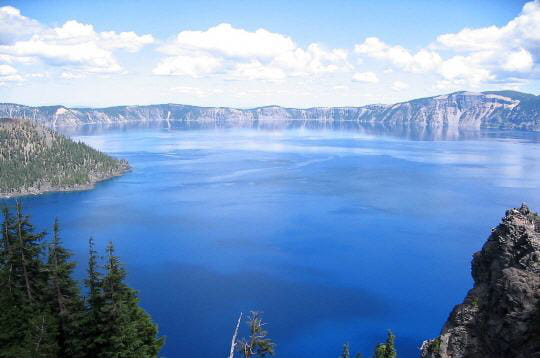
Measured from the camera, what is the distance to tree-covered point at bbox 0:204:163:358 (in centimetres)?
2400

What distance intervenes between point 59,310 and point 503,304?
30474 mm

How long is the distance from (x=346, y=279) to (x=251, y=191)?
267ft

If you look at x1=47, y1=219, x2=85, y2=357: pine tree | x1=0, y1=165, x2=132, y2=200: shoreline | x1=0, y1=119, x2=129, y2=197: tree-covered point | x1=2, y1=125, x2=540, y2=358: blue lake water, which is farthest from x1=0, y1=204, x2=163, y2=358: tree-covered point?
x1=0, y1=119, x2=129, y2=197: tree-covered point

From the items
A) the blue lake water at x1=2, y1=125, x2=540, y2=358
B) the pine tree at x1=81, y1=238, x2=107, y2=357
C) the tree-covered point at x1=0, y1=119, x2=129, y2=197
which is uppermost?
the pine tree at x1=81, y1=238, x2=107, y2=357

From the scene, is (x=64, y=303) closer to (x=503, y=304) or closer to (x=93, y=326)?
(x=93, y=326)

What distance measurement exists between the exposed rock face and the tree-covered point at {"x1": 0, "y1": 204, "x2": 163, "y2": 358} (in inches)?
911

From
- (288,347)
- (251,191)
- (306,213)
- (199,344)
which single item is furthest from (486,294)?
(251,191)

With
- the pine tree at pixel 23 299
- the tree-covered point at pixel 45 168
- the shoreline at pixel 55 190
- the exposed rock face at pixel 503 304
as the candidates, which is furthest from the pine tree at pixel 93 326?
the tree-covered point at pixel 45 168

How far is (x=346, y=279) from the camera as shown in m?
74.4

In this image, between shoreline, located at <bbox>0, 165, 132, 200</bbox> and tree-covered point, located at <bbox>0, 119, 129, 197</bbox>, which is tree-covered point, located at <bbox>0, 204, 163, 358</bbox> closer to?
shoreline, located at <bbox>0, 165, 132, 200</bbox>

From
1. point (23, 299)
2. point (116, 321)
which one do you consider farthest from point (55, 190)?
point (116, 321)

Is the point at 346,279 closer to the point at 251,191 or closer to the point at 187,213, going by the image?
the point at 187,213

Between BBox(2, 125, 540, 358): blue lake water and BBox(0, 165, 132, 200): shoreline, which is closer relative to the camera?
BBox(2, 125, 540, 358): blue lake water

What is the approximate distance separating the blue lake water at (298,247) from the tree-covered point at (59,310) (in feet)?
94.5
